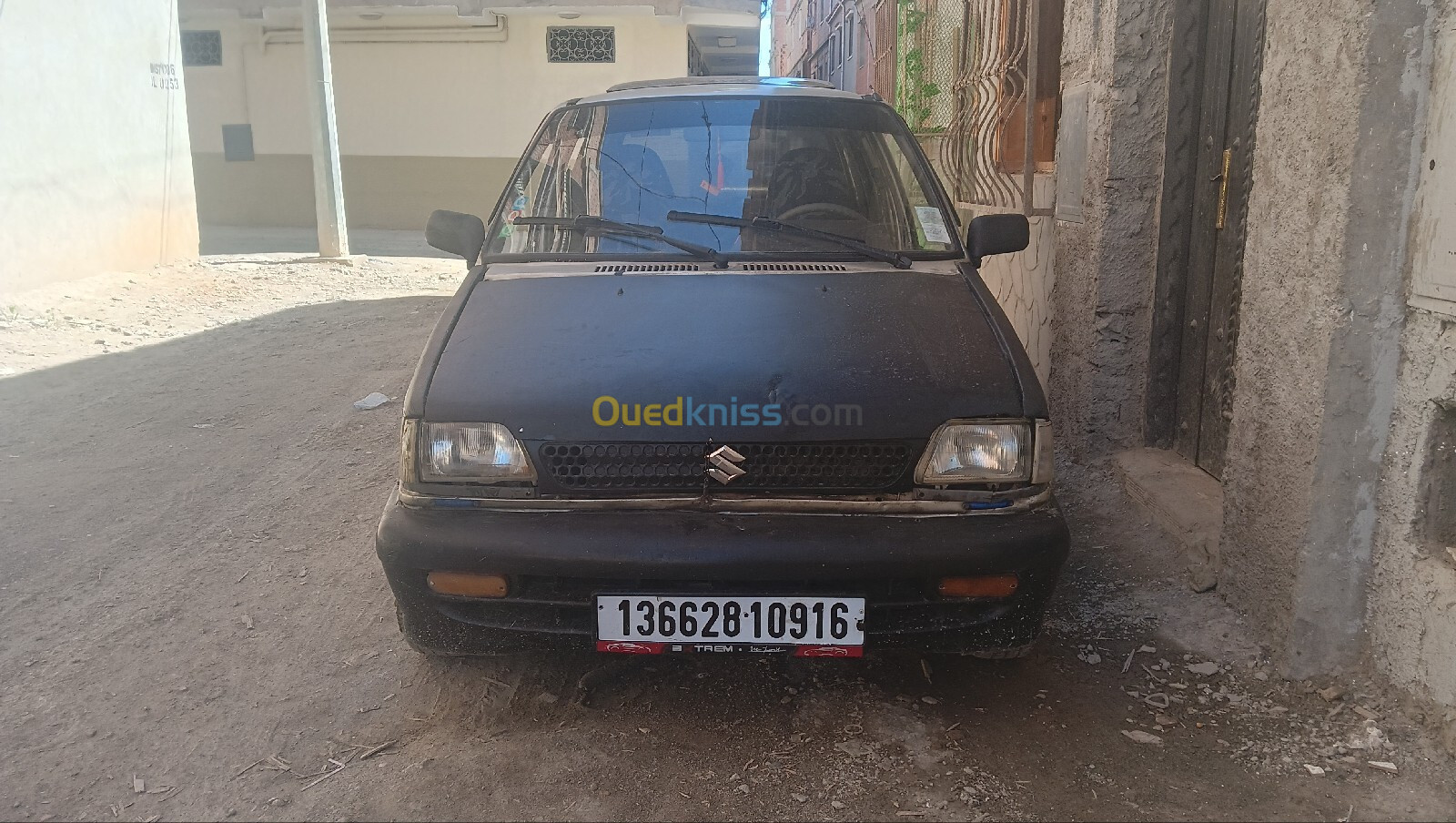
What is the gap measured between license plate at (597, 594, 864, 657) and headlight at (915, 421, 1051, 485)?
0.37m

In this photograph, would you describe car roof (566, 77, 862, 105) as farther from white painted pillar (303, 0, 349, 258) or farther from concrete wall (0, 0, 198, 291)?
white painted pillar (303, 0, 349, 258)

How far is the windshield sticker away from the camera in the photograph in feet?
11.1

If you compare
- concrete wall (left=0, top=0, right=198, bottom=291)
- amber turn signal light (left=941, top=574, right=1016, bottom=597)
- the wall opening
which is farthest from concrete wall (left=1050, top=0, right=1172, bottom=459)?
concrete wall (left=0, top=0, right=198, bottom=291)

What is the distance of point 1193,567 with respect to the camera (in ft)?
11.4

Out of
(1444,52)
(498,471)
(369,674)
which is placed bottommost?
(369,674)

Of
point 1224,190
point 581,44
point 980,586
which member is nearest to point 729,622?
point 980,586

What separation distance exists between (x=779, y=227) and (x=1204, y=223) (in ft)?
5.83

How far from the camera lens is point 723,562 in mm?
2443

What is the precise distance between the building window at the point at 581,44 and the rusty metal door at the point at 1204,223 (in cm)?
1385

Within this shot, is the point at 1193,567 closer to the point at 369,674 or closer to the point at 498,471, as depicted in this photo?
the point at 498,471

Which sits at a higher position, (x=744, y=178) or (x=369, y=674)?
(x=744, y=178)

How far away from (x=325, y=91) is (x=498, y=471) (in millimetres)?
9583

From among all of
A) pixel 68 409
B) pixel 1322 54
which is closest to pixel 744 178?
pixel 1322 54

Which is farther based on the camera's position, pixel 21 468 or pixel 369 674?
pixel 21 468
